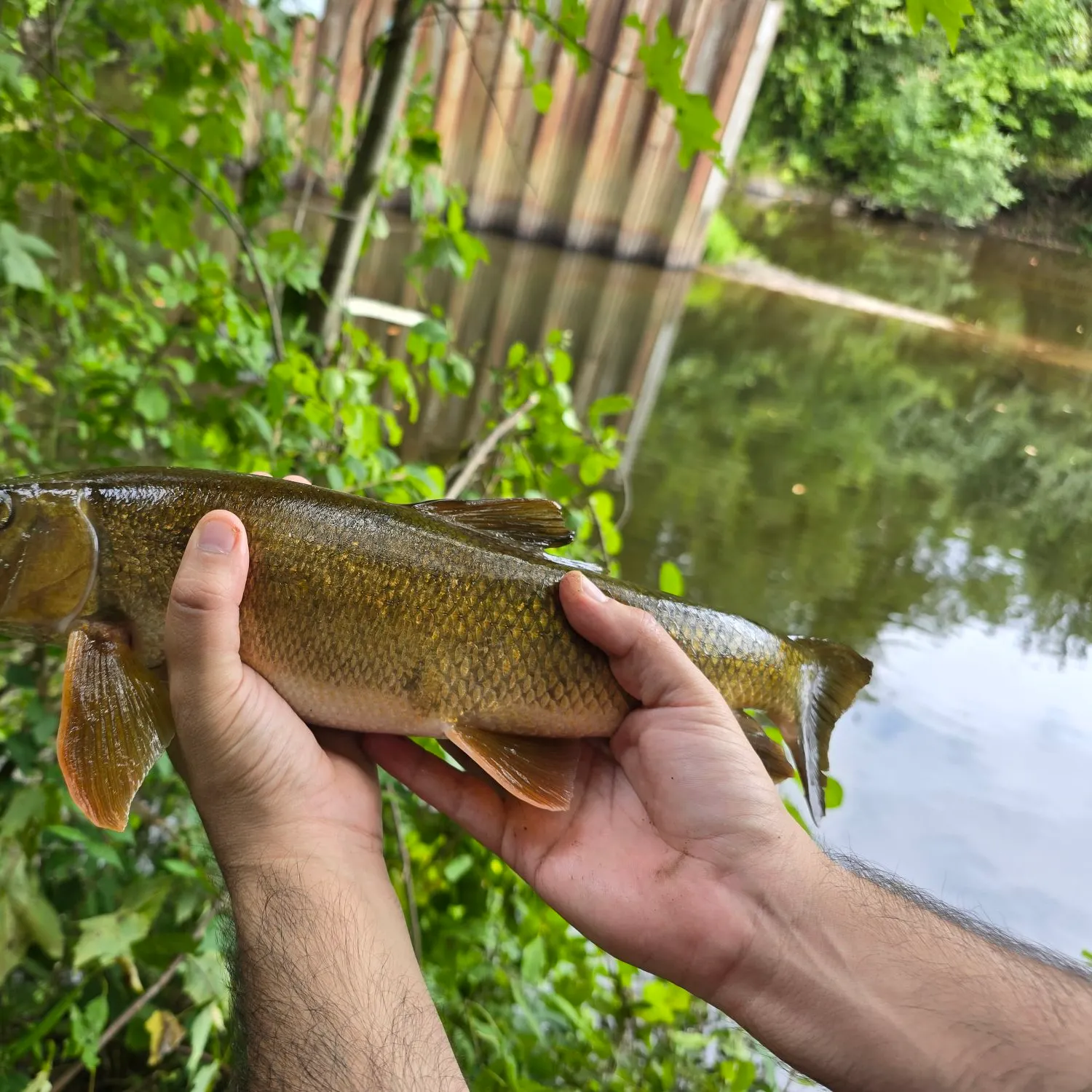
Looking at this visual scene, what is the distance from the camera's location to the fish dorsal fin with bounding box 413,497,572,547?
184 centimetres

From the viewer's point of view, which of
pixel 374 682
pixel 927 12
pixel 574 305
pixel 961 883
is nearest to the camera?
pixel 927 12

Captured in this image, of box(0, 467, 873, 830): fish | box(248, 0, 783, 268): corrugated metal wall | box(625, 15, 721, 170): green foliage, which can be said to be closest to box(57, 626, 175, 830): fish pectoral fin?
box(0, 467, 873, 830): fish

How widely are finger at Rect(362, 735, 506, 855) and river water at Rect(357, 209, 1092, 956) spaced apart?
1709mm

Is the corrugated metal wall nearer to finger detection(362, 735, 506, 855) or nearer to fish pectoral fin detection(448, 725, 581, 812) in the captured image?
finger detection(362, 735, 506, 855)

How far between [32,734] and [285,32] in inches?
92.4

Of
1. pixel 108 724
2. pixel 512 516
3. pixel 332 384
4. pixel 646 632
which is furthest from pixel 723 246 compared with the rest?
pixel 108 724

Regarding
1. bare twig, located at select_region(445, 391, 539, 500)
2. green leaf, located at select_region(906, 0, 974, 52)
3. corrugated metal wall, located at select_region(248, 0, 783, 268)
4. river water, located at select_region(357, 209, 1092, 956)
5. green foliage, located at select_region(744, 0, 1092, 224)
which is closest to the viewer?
green leaf, located at select_region(906, 0, 974, 52)

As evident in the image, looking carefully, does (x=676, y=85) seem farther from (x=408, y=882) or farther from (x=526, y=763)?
(x=408, y=882)

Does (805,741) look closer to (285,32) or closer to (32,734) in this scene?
(32,734)

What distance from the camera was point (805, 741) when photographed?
75.5 inches

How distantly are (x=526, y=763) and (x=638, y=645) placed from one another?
353 mm

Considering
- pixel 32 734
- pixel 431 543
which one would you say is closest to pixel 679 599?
pixel 431 543

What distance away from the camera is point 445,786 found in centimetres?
195

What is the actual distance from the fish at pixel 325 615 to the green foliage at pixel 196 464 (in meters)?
0.42
